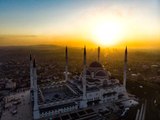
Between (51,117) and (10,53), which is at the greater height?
(10,53)

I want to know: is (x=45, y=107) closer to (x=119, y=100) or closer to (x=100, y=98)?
(x=100, y=98)

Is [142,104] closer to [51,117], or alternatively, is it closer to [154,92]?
[154,92]

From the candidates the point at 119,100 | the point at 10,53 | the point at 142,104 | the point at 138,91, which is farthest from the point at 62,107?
the point at 10,53

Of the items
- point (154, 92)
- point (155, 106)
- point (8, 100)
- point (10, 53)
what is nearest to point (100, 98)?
point (155, 106)

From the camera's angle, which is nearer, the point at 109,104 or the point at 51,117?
the point at 51,117

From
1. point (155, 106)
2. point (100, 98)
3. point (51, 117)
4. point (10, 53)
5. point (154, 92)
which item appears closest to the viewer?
point (51, 117)

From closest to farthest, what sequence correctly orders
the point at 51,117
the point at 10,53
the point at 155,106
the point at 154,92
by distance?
1. the point at 51,117
2. the point at 155,106
3. the point at 154,92
4. the point at 10,53
